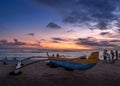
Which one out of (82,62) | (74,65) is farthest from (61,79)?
(82,62)

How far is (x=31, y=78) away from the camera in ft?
61.8

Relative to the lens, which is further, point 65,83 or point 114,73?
point 114,73

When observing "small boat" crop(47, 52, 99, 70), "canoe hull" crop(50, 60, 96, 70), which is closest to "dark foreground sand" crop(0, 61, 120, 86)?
"canoe hull" crop(50, 60, 96, 70)

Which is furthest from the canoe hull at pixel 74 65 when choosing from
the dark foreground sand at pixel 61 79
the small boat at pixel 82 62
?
the dark foreground sand at pixel 61 79

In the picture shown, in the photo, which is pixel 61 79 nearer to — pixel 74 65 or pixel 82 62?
pixel 74 65

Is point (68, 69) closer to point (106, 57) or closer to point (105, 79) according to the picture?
point (105, 79)

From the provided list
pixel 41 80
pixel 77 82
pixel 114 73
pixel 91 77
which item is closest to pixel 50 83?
pixel 41 80

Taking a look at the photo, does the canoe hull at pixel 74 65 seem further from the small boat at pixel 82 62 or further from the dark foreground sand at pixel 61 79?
the dark foreground sand at pixel 61 79

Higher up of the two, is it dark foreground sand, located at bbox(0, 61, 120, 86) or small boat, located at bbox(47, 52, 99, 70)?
small boat, located at bbox(47, 52, 99, 70)

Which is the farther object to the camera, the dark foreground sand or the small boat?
the small boat

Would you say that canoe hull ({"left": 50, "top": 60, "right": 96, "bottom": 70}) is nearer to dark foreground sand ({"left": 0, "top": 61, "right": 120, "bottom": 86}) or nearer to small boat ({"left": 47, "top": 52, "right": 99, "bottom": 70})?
small boat ({"left": 47, "top": 52, "right": 99, "bottom": 70})

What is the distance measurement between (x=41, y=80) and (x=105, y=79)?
5.08m

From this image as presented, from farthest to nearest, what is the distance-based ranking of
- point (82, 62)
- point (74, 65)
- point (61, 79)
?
point (74, 65) → point (82, 62) → point (61, 79)

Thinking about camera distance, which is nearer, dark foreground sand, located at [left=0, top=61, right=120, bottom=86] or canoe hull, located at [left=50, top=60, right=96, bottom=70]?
dark foreground sand, located at [left=0, top=61, right=120, bottom=86]
